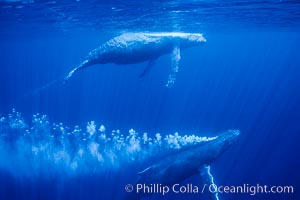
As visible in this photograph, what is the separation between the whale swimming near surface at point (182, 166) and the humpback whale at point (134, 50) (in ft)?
17.9

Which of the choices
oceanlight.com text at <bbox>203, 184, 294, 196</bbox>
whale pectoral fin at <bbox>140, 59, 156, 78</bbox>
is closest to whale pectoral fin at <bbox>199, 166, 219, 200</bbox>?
oceanlight.com text at <bbox>203, 184, 294, 196</bbox>

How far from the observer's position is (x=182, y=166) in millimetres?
14523

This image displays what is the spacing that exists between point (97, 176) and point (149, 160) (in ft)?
12.4

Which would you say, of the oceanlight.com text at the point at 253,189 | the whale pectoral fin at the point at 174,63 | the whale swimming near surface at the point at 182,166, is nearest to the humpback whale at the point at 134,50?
the whale pectoral fin at the point at 174,63

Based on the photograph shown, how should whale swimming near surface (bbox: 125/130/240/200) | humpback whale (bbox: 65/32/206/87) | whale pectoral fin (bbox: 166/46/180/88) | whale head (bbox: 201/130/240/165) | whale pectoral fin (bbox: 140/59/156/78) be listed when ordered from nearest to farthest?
whale swimming near surface (bbox: 125/130/240/200) < whale head (bbox: 201/130/240/165) < humpback whale (bbox: 65/32/206/87) < whale pectoral fin (bbox: 166/46/180/88) < whale pectoral fin (bbox: 140/59/156/78)

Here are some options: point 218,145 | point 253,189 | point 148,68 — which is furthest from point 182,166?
point 253,189

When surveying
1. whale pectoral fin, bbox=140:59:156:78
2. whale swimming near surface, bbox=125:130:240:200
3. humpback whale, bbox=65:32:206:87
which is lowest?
whale swimming near surface, bbox=125:130:240:200

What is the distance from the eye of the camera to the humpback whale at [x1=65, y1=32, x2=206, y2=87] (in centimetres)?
1864

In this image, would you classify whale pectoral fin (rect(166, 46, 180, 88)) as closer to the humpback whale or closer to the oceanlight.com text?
the humpback whale

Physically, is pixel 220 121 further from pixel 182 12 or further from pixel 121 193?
pixel 121 193

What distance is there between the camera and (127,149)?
24.0 meters

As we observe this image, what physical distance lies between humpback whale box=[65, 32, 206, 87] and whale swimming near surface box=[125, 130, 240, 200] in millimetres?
5463

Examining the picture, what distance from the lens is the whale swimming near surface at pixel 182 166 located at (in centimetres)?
1448

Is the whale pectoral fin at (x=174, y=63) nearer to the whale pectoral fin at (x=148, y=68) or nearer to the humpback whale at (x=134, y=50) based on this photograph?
the humpback whale at (x=134, y=50)
